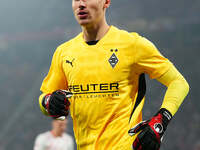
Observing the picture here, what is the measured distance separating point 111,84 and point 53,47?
631 inches

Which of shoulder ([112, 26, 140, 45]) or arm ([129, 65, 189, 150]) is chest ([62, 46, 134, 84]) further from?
arm ([129, 65, 189, 150])

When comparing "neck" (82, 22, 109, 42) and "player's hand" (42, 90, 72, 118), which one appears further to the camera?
"neck" (82, 22, 109, 42)

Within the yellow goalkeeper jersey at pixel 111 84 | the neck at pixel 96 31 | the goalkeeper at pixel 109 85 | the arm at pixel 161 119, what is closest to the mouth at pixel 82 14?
the goalkeeper at pixel 109 85

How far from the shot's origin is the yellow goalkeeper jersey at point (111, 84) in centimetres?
212

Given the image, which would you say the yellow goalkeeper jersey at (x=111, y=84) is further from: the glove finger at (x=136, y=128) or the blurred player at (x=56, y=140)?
the blurred player at (x=56, y=140)

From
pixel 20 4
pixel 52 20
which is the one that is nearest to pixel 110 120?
pixel 52 20

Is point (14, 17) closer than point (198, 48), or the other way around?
point (198, 48)

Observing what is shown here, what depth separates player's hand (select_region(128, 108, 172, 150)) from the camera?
181 cm

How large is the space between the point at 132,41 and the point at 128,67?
0.19 metres

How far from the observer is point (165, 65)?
83.1 inches

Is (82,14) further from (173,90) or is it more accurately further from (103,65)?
(173,90)

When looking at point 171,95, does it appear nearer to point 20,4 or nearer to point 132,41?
point 132,41

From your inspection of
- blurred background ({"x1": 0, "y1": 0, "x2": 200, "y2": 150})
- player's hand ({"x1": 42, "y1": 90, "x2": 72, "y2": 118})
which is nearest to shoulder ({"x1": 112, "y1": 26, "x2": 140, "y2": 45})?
player's hand ({"x1": 42, "y1": 90, "x2": 72, "y2": 118})

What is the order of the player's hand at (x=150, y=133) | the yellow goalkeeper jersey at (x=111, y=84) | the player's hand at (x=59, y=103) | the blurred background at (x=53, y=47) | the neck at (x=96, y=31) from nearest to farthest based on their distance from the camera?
the player's hand at (x=150, y=133) < the player's hand at (x=59, y=103) < the yellow goalkeeper jersey at (x=111, y=84) < the neck at (x=96, y=31) < the blurred background at (x=53, y=47)
